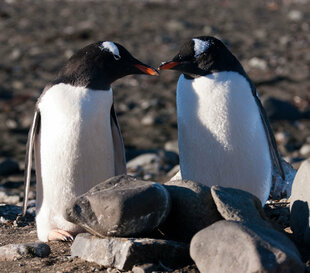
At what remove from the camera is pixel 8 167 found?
21.2ft

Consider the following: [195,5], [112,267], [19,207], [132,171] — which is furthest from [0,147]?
[195,5]

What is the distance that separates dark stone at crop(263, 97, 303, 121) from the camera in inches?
329

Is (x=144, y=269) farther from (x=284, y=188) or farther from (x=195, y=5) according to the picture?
(x=195, y=5)

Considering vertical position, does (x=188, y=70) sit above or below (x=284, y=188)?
above

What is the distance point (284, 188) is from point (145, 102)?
4.82m

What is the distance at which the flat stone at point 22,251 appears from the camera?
9.95ft

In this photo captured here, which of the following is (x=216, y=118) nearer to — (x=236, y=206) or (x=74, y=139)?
(x=74, y=139)

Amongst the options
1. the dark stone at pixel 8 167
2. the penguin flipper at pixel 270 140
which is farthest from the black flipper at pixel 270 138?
the dark stone at pixel 8 167

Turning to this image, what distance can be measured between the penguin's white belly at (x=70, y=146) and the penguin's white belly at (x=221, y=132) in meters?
0.46

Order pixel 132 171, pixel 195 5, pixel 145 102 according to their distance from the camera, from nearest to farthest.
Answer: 1. pixel 132 171
2. pixel 145 102
3. pixel 195 5

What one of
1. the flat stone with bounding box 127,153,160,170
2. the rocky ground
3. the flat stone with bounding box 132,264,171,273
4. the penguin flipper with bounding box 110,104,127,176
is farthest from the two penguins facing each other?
the flat stone with bounding box 127,153,160,170

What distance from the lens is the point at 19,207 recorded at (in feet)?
15.4

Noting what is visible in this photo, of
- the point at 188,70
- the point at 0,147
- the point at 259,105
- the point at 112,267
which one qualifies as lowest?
the point at 0,147

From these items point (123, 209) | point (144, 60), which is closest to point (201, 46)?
point (123, 209)
